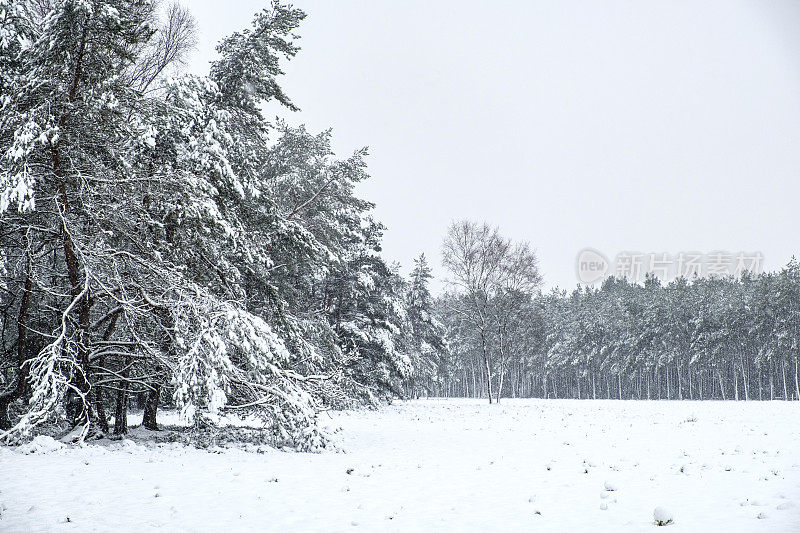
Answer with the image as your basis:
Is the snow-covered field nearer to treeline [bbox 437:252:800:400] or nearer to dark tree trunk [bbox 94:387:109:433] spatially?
dark tree trunk [bbox 94:387:109:433]

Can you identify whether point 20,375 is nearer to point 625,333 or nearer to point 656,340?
point 656,340

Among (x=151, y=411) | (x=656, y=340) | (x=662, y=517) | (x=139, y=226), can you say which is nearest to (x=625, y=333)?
(x=656, y=340)

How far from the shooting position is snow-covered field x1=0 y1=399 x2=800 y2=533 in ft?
18.8

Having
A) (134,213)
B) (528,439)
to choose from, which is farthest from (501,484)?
(134,213)

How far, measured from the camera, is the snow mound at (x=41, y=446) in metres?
9.54

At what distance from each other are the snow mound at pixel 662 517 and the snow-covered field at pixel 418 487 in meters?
0.05

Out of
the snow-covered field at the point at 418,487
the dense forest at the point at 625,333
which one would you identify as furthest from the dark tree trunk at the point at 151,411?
the dense forest at the point at 625,333

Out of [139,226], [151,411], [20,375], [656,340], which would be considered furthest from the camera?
[656,340]

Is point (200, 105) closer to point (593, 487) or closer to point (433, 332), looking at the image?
point (593, 487)

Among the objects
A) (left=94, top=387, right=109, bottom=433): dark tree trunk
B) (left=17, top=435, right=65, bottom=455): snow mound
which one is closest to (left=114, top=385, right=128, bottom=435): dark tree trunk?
(left=94, top=387, right=109, bottom=433): dark tree trunk

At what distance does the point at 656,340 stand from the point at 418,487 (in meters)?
60.3

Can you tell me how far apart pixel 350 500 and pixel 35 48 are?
36.2ft

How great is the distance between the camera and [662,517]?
17.9 ft

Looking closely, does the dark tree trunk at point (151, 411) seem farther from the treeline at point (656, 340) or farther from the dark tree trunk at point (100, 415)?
the treeline at point (656, 340)
